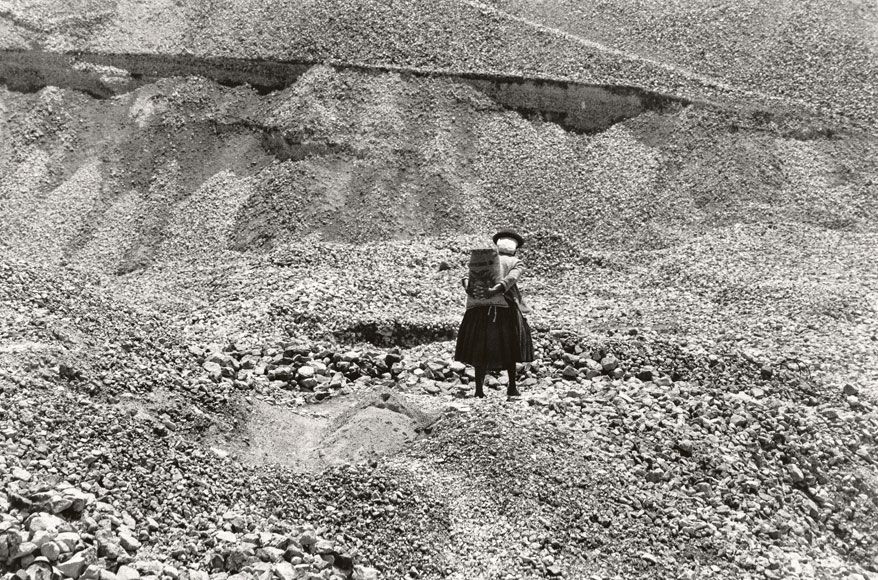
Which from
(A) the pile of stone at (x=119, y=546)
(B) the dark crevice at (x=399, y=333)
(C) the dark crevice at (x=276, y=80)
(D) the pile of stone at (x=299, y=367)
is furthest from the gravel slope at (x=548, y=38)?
(A) the pile of stone at (x=119, y=546)

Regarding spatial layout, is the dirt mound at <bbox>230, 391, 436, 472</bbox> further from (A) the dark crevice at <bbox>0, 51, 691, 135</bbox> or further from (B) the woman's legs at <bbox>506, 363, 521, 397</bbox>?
(A) the dark crevice at <bbox>0, 51, 691, 135</bbox>

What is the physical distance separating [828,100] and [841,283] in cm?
871

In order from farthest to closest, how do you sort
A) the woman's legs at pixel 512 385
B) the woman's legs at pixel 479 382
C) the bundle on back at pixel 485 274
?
the woman's legs at pixel 479 382
the woman's legs at pixel 512 385
the bundle on back at pixel 485 274

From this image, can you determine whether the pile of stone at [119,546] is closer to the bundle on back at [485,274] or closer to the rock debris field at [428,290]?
the rock debris field at [428,290]

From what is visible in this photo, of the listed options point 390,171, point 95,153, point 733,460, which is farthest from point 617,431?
point 95,153

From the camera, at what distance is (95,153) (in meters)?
25.4

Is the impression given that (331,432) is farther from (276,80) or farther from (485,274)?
(276,80)

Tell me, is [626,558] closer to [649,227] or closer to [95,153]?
[649,227]

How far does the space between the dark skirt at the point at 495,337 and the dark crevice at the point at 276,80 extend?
12.1m

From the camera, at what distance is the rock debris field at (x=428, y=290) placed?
9336 millimetres

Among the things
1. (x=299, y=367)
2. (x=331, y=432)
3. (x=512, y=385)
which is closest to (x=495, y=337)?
(x=512, y=385)

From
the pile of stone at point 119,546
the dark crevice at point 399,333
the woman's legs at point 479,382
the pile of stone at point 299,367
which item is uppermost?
the pile of stone at point 119,546

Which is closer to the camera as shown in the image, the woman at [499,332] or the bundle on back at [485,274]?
the bundle on back at [485,274]

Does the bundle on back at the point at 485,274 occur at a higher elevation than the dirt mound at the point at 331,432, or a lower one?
higher
